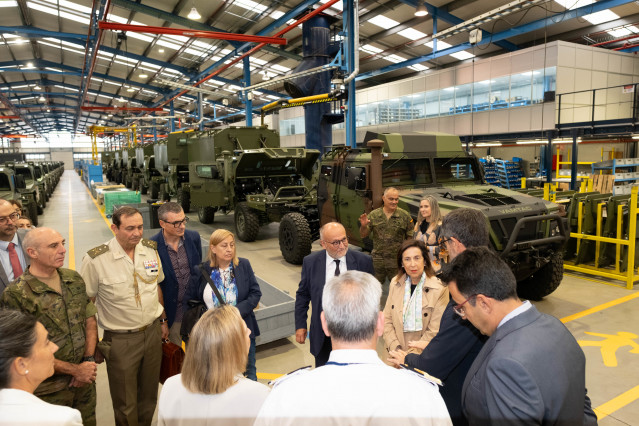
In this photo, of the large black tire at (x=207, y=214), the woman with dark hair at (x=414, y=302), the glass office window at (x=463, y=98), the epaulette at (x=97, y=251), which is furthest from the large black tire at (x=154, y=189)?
the woman with dark hair at (x=414, y=302)

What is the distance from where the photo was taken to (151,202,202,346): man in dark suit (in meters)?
3.31

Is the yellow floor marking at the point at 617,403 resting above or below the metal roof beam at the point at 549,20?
below

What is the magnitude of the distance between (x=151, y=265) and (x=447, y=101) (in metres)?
19.0

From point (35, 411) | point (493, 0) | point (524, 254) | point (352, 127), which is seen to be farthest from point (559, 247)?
point (493, 0)

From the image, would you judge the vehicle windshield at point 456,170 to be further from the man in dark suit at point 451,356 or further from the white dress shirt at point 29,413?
the white dress shirt at point 29,413

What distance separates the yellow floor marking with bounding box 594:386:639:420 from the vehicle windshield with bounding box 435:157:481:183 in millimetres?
3698

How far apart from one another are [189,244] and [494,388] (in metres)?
2.61

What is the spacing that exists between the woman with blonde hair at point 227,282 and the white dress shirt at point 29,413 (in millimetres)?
1559

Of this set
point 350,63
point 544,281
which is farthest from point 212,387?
point 350,63

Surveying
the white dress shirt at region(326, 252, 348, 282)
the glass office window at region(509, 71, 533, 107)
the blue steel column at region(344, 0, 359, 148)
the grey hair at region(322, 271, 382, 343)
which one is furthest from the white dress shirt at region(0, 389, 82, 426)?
the glass office window at region(509, 71, 533, 107)

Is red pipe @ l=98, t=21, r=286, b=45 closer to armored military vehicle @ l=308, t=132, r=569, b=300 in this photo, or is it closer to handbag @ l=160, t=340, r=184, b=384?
armored military vehicle @ l=308, t=132, r=569, b=300

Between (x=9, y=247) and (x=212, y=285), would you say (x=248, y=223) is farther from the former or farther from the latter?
(x=212, y=285)

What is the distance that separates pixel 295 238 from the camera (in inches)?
300

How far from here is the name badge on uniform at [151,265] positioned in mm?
2973
